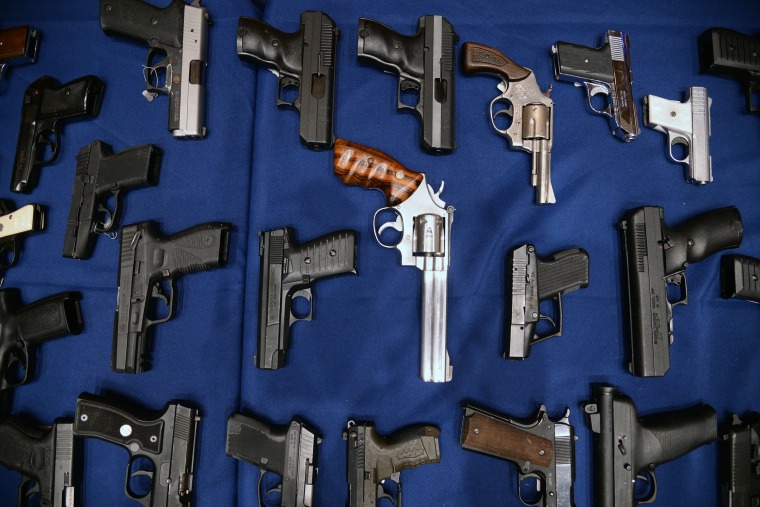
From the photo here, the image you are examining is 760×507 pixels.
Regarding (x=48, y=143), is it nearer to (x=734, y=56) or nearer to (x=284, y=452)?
(x=284, y=452)

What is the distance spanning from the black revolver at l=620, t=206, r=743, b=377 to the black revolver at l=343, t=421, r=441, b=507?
164 cm

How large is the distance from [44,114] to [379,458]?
3.87 metres

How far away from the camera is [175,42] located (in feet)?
13.8

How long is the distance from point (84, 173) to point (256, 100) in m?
1.48

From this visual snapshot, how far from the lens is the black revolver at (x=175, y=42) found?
4.12 meters

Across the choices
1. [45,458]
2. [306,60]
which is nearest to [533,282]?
[306,60]

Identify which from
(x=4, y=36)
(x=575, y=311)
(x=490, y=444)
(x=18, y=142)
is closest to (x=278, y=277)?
(x=490, y=444)

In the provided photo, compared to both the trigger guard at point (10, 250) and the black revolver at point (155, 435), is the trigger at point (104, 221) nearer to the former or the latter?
the trigger guard at point (10, 250)

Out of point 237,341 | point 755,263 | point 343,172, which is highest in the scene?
point 343,172

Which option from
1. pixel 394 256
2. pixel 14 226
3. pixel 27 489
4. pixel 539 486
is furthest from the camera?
pixel 14 226

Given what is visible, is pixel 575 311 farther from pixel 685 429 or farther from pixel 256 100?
pixel 256 100

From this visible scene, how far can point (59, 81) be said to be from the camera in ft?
14.9

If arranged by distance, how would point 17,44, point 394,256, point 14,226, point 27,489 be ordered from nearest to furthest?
point 27,489
point 394,256
point 14,226
point 17,44


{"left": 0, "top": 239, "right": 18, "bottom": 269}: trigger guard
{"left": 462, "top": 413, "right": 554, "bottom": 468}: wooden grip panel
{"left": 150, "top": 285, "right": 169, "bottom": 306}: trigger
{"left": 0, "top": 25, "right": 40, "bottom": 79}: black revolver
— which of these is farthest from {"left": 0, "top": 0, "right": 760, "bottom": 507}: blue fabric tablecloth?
{"left": 0, "top": 25, "right": 40, "bottom": 79}: black revolver
